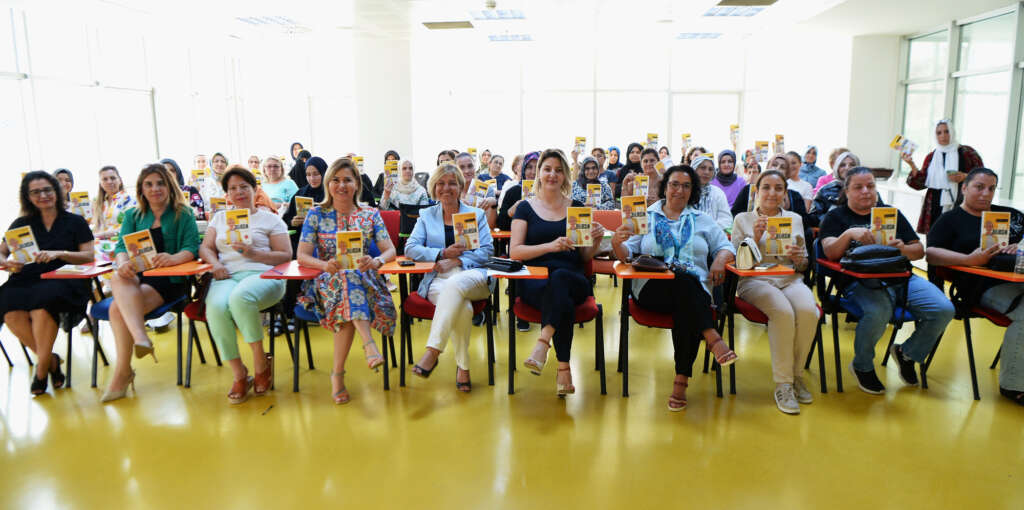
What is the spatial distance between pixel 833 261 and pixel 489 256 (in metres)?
1.97

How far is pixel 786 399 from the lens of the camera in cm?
308

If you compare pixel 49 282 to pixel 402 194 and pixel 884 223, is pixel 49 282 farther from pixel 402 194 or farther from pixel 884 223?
pixel 884 223

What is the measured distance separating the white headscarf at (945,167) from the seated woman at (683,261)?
11.5 feet

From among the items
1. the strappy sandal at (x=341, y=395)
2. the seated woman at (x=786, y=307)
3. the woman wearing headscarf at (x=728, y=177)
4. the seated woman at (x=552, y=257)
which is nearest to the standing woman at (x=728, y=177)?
the woman wearing headscarf at (x=728, y=177)

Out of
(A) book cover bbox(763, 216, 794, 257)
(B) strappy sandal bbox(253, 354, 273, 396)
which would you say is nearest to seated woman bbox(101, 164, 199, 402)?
(B) strappy sandal bbox(253, 354, 273, 396)

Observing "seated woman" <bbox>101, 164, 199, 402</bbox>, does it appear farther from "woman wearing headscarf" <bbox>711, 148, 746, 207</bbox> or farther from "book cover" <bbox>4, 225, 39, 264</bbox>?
"woman wearing headscarf" <bbox>711, 148, 746, 207</bbox>

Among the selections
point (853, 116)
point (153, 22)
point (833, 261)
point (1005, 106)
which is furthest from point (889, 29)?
point (153, 22)

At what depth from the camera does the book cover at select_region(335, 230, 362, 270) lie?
9.84 ft

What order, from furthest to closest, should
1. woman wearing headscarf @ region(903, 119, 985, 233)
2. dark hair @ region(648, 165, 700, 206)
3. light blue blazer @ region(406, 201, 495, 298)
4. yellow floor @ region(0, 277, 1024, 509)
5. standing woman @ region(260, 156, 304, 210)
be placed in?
standing woman @ region(260, 156, 304, 210) → woman wearing headscarf @ region(903, 119, 985, 233) → light blue blazer @ region(406, 201, 495, 298) → dark hair @ region(648, 165, 700, 206) → yellow floor @ region(0, 277, 1024, 509)

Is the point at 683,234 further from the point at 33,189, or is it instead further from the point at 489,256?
the point at 33,189

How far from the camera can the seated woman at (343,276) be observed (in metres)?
3.23

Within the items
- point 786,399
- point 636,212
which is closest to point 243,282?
point 636,212

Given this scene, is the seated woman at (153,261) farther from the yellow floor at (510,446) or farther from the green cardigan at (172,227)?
the yellow floor at (510,446)

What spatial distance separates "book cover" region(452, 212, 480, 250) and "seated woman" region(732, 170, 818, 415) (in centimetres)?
152
